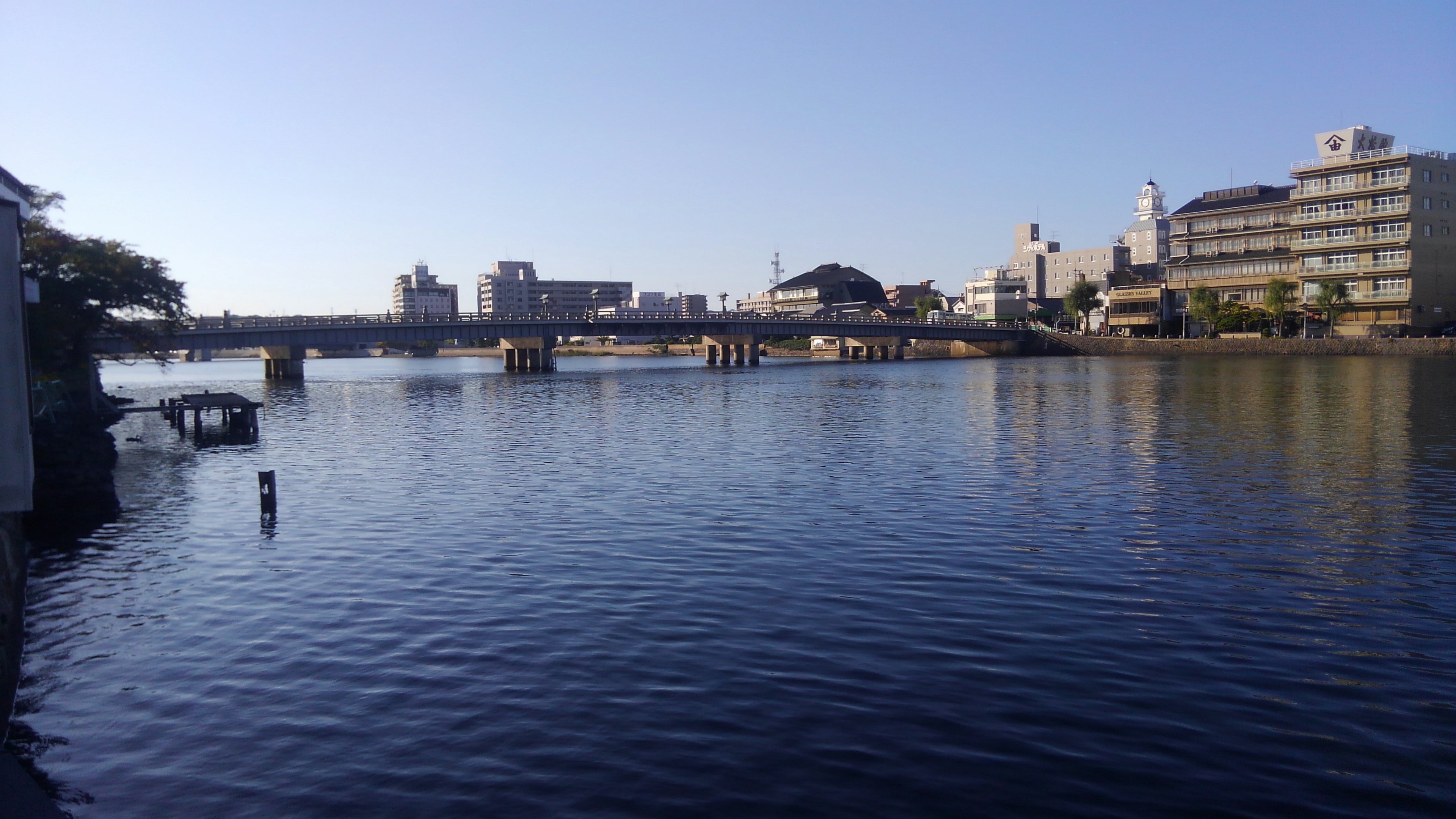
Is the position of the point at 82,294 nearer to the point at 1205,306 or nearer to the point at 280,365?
the point at 280,365

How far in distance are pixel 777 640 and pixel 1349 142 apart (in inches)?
4310

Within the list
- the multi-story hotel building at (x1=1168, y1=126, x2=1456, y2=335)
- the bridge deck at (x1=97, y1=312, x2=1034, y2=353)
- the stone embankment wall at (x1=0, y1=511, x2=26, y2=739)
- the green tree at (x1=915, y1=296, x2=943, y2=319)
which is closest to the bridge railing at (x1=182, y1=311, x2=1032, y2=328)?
the bridge deck at (x1=97, y1=312, x2=1034, y2=353)

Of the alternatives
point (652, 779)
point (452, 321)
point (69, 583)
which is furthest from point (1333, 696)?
point (452, 321)

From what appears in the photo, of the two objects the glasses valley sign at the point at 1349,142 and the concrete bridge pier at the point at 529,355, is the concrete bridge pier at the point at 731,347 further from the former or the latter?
the glasses valley sign at the point at 1349,142

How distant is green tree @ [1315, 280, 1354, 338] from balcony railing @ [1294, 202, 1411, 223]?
22.4 ft

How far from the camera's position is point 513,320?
113 meters

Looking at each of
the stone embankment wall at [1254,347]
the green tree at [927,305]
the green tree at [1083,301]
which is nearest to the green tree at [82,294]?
the stone embankment wall at [1254,347]

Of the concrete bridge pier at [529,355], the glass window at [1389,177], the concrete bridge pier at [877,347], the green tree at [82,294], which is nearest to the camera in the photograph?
the green tree at [82,294]

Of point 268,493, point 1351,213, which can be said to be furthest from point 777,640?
point 1351,213

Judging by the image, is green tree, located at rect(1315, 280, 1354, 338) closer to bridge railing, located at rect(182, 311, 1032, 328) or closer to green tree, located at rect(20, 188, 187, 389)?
bridge railing, located at rect(182, 311, 1032, 328)

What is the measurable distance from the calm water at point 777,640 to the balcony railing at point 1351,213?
7581 centimetres

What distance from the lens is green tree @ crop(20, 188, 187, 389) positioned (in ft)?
130

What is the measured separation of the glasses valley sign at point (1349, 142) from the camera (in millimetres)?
97438

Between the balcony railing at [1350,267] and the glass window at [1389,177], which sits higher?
the glass window at [1389,177]
